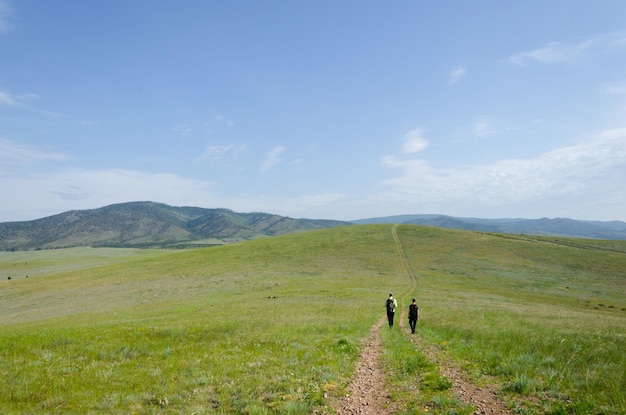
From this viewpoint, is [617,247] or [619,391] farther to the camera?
[617,247]

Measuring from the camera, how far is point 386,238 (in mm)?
95438

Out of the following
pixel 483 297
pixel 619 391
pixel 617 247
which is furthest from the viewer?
pixel 617 247

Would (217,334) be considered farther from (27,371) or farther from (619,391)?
(619,391)

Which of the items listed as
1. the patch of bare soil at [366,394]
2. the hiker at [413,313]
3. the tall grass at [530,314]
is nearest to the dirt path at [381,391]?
the patch of bare soil at [366,394]

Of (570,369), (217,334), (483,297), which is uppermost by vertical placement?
(570,369)

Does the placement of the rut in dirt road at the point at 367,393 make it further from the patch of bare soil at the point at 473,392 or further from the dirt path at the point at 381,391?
the patch of bare soil at the point at 473,392

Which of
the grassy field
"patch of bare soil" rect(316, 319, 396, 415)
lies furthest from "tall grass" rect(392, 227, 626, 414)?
"patch of bare soil" rect(316, 319, 396, 415)

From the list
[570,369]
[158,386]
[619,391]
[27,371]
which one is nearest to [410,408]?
[619,391]

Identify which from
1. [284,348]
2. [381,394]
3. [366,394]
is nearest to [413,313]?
[284,348]

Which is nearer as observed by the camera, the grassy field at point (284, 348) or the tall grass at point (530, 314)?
the grassy field at point (284, 348)

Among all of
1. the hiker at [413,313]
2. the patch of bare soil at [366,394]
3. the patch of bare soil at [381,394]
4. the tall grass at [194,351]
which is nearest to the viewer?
the patch of bare soil at [381,394]

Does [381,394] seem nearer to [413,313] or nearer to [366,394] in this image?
[366,394]

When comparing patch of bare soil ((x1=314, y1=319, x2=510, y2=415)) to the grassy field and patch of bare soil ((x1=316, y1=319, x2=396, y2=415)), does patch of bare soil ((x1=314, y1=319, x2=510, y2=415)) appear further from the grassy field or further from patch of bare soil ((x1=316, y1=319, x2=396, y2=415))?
the grassy field

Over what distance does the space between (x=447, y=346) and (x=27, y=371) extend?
59.1 ft
